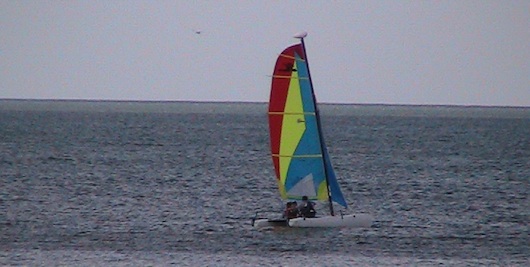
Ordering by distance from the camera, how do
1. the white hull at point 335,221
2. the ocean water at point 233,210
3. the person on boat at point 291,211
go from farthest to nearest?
the person on boat at point 291,211
the white hull at point 335,221
the ocean water at point 233,210

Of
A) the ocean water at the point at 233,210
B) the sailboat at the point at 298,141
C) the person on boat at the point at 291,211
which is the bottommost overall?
the ocean water at the point at 233,210

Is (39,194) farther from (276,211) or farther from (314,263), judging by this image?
(314,263)

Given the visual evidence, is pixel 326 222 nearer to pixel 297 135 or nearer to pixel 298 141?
pixel 298 141

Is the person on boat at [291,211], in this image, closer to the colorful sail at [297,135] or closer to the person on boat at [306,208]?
the person on boat at [306,208]

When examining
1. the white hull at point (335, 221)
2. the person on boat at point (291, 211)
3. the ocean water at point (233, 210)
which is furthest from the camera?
the person on boat at point (291, 211)

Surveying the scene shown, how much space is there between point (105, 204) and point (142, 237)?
11.0m

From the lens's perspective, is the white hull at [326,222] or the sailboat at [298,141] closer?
the sailboat at [298,141]

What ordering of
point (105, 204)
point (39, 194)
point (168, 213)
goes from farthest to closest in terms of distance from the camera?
point (39, 194)
point (105, 204)
point (168, 213)

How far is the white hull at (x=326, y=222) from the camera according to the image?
3784cm

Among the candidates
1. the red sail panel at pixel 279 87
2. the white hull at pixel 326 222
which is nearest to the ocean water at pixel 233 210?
the white hull at pixel 326 222

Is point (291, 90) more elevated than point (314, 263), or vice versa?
point (291, 90)

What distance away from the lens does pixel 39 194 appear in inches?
2141

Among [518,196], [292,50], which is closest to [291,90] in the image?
[292,50]

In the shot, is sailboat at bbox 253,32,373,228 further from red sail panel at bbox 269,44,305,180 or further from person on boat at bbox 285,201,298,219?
person on boat at bbox 285,201,298,219
